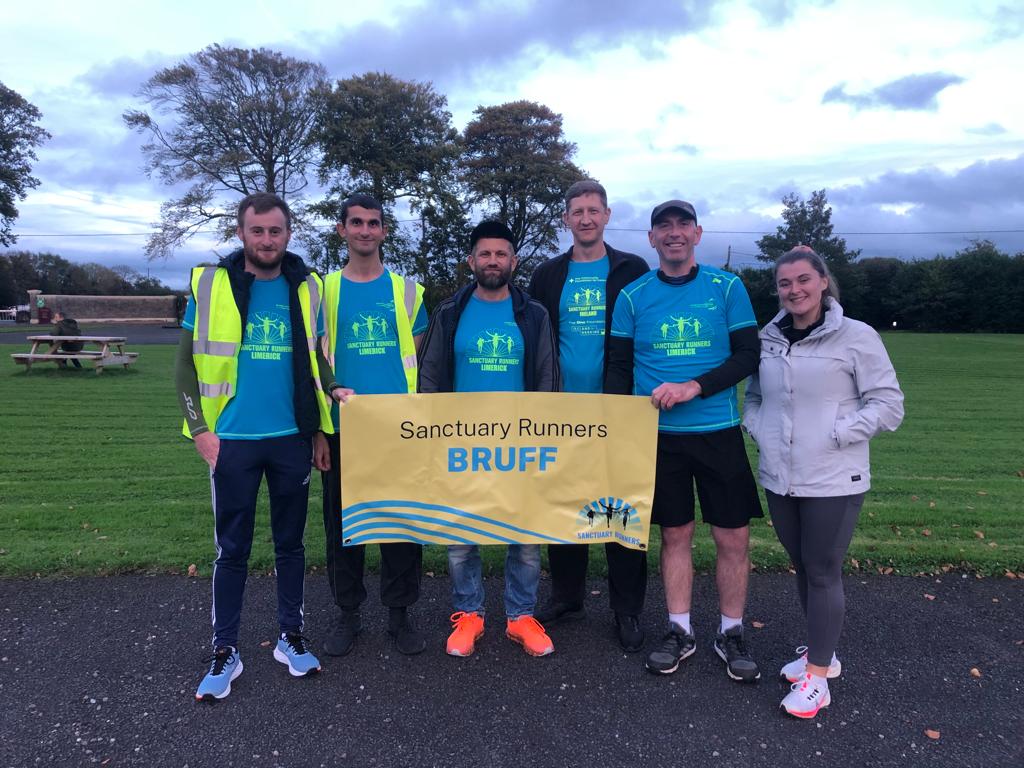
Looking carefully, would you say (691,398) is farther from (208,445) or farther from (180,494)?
(180,494)

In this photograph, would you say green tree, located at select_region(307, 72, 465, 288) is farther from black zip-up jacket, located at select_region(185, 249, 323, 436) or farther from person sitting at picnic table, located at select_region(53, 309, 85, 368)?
black zip-up jacket, located at select_region(185, 249, 323, 436)

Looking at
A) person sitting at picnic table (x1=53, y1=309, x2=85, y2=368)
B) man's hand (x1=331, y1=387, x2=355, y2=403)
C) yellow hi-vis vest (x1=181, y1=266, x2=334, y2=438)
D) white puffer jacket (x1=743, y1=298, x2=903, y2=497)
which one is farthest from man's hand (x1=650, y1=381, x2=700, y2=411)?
person sitting at picnic table (x1=53, y1=309, x2=85, y2=368)

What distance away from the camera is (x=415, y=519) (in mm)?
4012

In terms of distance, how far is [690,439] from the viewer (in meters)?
3.85

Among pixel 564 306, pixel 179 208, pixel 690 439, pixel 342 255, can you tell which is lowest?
pixel 690 439

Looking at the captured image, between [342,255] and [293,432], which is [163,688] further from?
[342,255]

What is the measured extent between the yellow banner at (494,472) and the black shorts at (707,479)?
120mm

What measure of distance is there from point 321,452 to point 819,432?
2823mm

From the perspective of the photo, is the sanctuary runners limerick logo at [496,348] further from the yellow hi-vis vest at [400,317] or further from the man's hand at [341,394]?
the man's hand at [341,394]

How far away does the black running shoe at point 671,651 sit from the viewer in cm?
372

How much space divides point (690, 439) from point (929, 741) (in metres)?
1.81

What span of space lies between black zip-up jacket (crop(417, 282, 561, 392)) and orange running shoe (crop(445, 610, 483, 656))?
1.43 metres

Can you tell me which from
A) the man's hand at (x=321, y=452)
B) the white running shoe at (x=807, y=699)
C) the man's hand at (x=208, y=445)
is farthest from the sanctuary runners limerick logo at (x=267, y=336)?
the white running shoe at (x=807, y=699)

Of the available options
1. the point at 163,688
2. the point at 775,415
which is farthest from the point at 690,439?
the point at 163,688
